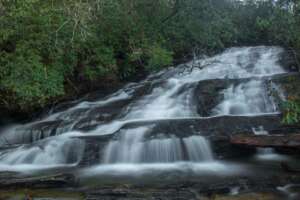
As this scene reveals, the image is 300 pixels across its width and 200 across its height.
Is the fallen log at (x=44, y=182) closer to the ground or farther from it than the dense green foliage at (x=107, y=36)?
closer to the ground

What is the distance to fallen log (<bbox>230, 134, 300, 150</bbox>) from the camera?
755cm

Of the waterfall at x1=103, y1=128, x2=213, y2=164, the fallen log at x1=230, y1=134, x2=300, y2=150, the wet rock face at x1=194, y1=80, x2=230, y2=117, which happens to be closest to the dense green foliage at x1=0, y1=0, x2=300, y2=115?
the wet rock face at x1=194, y1=80, x2=230, y2=117

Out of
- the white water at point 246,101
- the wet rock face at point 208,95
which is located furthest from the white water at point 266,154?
the wet rock face at point 208,95

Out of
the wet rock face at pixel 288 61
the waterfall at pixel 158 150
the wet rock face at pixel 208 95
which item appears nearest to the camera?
the waterfall at pixel 158 150

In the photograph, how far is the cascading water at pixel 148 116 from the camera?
29.3 feet

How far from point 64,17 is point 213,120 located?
585cm

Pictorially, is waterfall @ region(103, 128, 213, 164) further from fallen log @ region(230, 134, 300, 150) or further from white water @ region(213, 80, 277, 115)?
white water @ region(213, 80, 277, 115)

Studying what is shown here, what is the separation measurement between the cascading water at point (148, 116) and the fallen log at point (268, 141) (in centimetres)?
88

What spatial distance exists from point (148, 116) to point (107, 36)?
465 centimetres

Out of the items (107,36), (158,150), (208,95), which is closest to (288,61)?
(208,95)

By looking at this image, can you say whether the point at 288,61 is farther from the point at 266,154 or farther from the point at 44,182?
the point at 44,182

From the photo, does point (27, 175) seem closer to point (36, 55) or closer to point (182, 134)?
point (182, 134)

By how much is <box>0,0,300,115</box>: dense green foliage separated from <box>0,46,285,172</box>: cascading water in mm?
831

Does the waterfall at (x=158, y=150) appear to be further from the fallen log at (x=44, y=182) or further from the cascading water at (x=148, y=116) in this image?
the fallen log at (x=44, y=182)
